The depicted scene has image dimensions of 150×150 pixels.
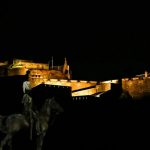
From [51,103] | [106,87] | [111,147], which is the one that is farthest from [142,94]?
[51,103]

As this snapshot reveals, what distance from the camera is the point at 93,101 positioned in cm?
3200

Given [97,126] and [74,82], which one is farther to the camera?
[74,82]

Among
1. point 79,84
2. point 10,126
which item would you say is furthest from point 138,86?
point 10,126

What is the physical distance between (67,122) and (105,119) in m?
3.07

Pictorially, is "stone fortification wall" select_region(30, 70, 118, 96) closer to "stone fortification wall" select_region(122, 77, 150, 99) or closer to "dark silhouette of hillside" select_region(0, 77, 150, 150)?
"stone fortification wall" select_region(122, 77, 150, 99)

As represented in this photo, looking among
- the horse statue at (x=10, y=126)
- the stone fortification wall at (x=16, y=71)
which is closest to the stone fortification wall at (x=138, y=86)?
the stone fortification wall at (x=16, y=71)

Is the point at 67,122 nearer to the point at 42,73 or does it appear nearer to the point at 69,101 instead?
the point at 69,101

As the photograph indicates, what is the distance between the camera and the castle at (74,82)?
175ft

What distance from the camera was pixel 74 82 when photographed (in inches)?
2264

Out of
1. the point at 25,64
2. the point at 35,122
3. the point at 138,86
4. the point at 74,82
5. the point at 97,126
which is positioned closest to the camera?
the point at 35,122

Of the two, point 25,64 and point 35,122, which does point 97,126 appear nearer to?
point 35,122

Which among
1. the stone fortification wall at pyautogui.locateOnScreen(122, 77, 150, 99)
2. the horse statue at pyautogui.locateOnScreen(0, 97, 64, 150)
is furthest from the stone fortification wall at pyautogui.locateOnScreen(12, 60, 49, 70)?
the horse statue at pyautogui.locateOnScreen(0, 97, 64, 150)

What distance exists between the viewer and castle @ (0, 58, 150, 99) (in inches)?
2095

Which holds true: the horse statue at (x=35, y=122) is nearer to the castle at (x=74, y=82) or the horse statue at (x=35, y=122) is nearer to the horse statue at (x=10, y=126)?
the horse statue at (x=10, y=126)
